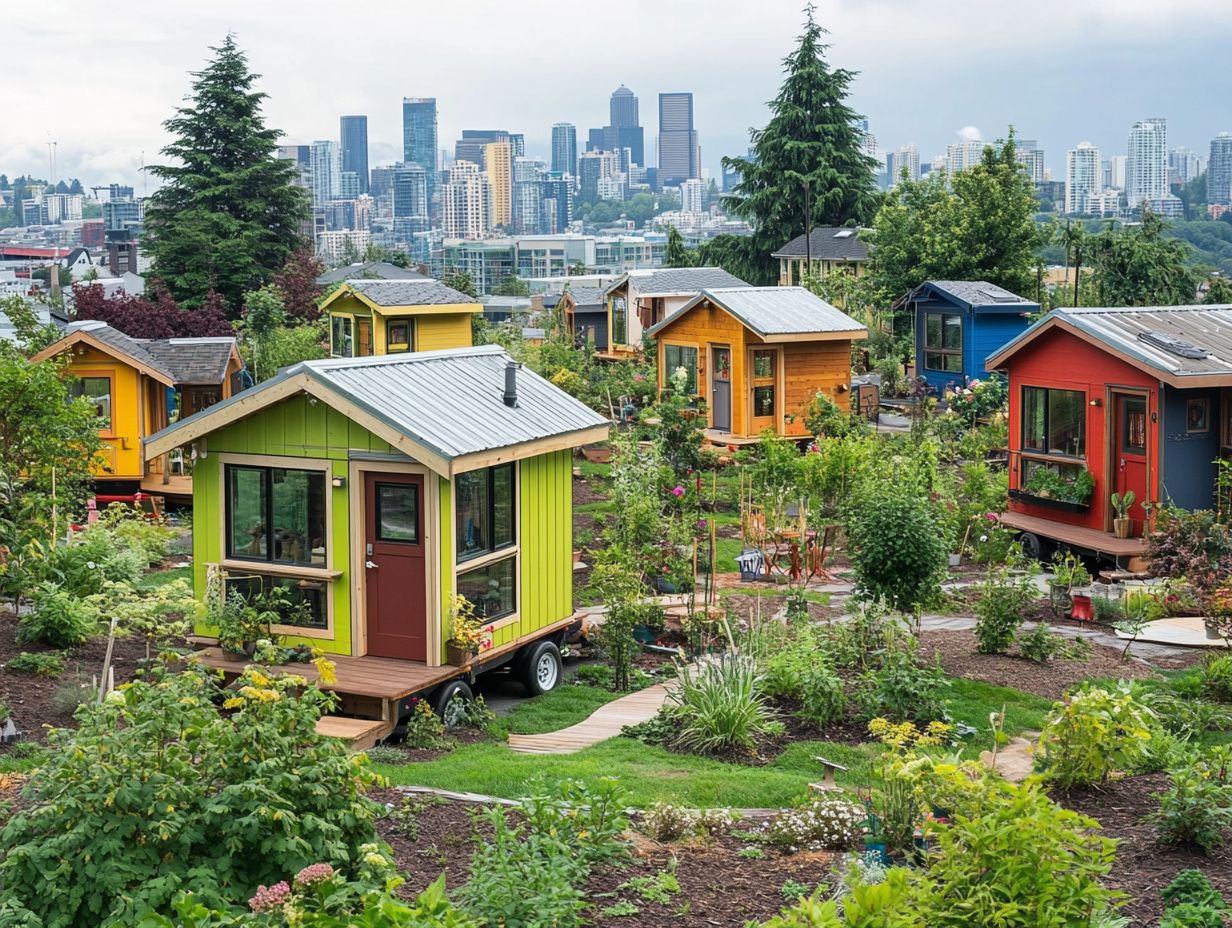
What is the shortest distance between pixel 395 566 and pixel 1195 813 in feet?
22.8

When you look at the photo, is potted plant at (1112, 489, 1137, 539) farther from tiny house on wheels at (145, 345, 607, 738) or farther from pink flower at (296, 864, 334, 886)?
pink flower at (296, 864, 334, 886)

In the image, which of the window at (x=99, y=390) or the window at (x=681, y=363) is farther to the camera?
the window at (x=681, y=363)

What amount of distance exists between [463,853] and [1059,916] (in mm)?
3416

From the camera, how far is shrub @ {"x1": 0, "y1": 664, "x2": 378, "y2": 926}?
21.4 feet

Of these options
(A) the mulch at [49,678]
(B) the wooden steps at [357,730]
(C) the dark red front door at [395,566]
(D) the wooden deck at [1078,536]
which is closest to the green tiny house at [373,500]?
(C) the dark red front door at [395,566]

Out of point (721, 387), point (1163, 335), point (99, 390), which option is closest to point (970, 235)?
point (721, 387)

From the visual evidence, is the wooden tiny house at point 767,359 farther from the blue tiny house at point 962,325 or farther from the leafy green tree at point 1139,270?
the leafy green tree at point 1139,270

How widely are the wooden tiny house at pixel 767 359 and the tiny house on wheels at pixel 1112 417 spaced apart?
7.40 meters

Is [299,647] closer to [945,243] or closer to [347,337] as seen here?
[347,337]

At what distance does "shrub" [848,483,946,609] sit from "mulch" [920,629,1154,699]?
2.71 feet

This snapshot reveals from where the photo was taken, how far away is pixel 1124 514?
18.4 metres

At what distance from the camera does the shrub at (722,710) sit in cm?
1138

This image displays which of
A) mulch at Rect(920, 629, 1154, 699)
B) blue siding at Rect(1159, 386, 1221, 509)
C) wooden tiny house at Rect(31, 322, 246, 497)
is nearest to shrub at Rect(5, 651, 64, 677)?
mulch at Rect(920, 629, 1154, 699)

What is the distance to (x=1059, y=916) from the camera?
5891mm
